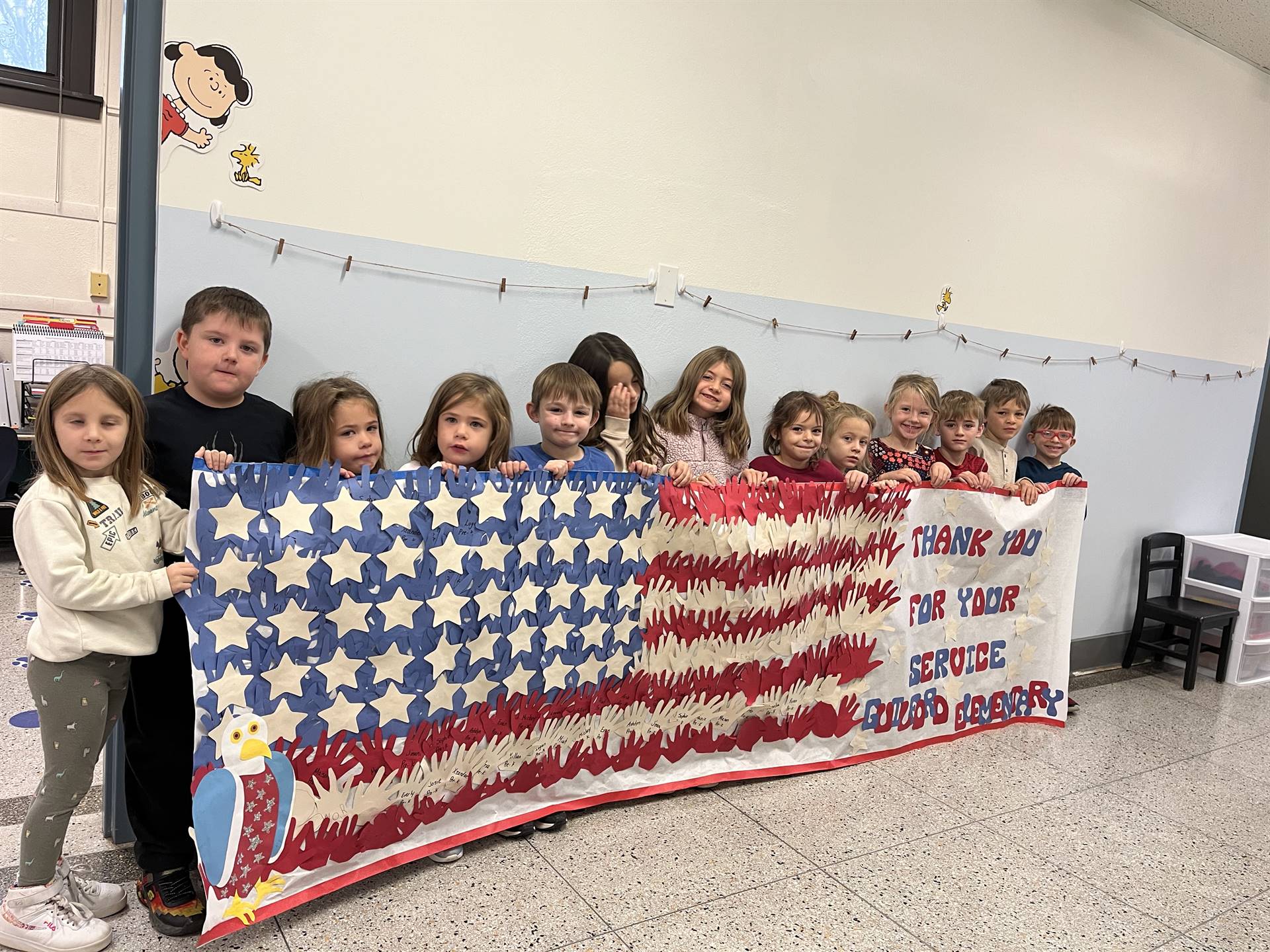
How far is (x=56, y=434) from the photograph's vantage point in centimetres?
147

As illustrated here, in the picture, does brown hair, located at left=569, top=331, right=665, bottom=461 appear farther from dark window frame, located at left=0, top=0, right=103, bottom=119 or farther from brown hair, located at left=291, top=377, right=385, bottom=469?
dark window frame, located at left=0, top=0, right=103, bottom=119

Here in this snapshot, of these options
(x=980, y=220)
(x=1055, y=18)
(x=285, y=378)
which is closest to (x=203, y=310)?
(x=285, y=378)

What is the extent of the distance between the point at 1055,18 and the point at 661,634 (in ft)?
9.48

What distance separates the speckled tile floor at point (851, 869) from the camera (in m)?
1.69

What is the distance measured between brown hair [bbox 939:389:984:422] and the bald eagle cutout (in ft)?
8.02

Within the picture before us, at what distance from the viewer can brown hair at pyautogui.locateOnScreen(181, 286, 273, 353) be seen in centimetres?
170

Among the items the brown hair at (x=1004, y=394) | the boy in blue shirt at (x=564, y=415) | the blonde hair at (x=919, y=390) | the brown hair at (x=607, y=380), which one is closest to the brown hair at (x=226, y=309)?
the boy in blue shirt at (x=564, y=415)

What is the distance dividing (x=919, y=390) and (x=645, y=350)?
3.40 feet

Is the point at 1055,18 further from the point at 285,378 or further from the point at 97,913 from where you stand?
the point at 97,913

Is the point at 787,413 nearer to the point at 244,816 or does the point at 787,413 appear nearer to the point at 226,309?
the point at 226,309

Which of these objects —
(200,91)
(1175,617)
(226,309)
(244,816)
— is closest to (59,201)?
(200,91)

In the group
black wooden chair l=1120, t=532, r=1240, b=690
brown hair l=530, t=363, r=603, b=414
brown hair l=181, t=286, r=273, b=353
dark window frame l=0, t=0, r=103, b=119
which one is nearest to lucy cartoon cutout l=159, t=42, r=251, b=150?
brown hair l=181, t=286, r=273, b=353

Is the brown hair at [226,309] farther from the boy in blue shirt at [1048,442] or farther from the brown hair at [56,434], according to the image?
the boy in blue shirt at [1048,442]

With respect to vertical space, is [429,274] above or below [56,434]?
above
